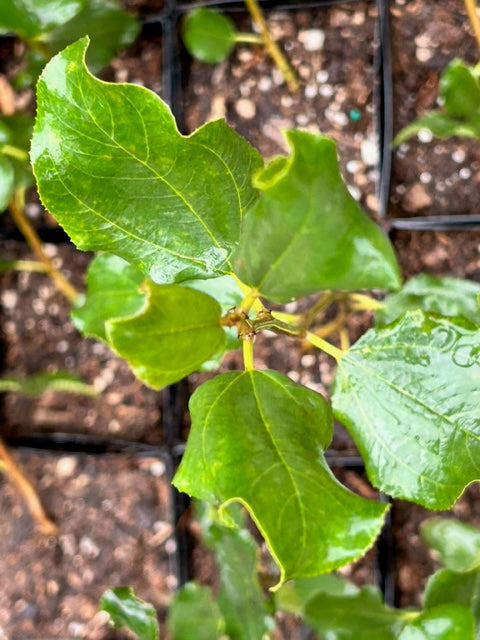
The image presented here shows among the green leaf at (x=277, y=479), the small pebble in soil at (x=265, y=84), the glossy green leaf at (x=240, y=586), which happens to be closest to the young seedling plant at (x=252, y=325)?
the green leaf at (x=277, y=479)

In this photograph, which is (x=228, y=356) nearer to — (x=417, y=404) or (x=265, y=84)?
(x=265, y=84)

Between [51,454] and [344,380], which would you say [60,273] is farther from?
[344,380]

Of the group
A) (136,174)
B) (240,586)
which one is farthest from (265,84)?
(240,586)

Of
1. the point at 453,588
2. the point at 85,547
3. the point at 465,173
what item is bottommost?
the point at 85,547

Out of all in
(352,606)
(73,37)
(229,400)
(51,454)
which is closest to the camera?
(229,400)

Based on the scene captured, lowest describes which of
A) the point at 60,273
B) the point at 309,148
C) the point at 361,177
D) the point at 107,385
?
the point at 107,385

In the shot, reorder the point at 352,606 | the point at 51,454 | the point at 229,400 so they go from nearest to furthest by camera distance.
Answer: the point at 229,400 < the point at 352,606 < the point at 51,454

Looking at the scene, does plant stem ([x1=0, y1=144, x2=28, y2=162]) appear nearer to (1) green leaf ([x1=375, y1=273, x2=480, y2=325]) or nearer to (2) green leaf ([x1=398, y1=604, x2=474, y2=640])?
(1) green leaf ([x1=375, y1=273, x2=480, y2=325])

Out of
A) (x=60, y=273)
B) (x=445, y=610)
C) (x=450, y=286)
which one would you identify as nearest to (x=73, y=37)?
(x=60, y=273)
